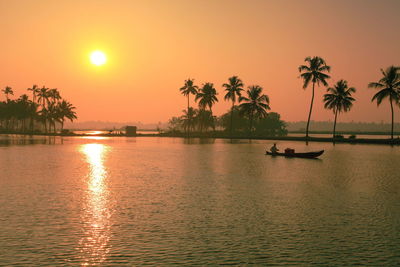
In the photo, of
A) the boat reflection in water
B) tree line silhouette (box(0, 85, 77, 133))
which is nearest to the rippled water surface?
the boat reflection in water

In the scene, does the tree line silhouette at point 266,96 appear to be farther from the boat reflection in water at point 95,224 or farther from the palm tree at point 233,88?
the boat reflection in water at point 95,224

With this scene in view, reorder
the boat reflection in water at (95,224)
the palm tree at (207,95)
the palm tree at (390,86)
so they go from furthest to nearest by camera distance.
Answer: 1. the palm tree at (207,95)
2. the palm tree at (390,86)
3. the boat reflection in water at (95,224)

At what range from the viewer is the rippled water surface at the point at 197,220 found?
10.3 meters

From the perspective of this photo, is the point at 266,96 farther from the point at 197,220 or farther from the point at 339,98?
the point at 197,220

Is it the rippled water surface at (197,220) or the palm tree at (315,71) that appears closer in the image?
the rippled water surface at (197,220)

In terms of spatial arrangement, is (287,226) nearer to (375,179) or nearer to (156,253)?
(156,253)

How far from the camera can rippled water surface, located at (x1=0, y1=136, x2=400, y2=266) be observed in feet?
33.7

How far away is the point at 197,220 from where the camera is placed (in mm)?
14312

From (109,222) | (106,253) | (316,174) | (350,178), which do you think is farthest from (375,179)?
(106,253)

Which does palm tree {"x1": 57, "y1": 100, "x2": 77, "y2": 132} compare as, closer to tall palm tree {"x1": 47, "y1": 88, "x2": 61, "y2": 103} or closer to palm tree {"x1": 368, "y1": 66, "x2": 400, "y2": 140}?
tall palm tree {"x1": 47, "y1": 88, "x2": 61, "y2": 103}

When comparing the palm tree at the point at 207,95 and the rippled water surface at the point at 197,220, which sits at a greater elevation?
the palm tree at the point at 207,95

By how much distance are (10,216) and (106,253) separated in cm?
612

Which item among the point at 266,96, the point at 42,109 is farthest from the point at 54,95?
the point at 266,96

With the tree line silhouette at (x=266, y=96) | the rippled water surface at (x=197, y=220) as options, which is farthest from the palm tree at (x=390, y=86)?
the rippled water surface at (x=197, y=220)
